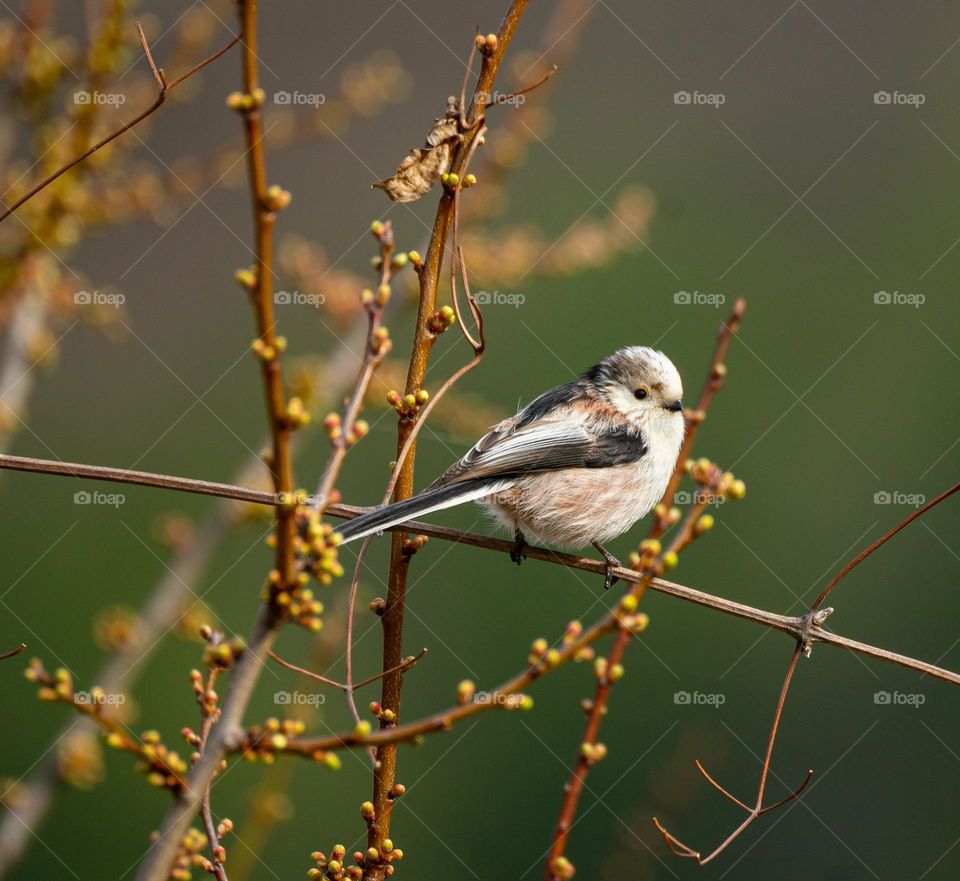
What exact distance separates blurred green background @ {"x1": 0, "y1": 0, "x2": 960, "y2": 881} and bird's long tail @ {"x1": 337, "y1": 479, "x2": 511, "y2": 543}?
2.43 feet

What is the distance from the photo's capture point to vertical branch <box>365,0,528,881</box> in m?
1.54

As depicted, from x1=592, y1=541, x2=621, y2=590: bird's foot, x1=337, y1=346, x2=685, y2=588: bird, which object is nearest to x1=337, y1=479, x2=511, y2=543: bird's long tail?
x1=337, y1=346, x2=685, y2=588: bird

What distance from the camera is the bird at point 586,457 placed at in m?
2.72

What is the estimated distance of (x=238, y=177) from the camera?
2590 mm

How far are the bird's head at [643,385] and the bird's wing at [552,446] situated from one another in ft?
0.28

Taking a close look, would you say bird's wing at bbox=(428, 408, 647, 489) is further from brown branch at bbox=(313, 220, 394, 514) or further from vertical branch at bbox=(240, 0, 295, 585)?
vertical branch at bbox=(240, 0, 295, 585)

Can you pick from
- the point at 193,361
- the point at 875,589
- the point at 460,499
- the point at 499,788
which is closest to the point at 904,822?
the point at 875,589

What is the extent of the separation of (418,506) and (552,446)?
2.63 ft

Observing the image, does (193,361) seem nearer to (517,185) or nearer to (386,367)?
(517,185)

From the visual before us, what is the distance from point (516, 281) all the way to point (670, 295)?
2.26 metres

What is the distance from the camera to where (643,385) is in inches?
114

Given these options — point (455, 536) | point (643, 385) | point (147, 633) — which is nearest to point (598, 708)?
point (455, 536)

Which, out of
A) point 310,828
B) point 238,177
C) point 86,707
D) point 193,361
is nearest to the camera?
point 86,707

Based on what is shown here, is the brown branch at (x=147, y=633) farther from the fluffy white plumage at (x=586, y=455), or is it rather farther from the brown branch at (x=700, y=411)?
the brown branch at (x=700, y=411)
